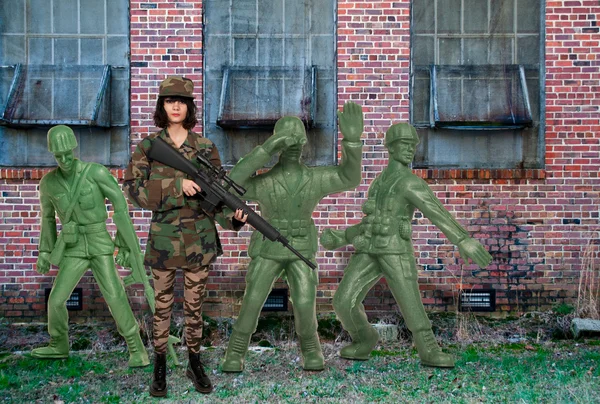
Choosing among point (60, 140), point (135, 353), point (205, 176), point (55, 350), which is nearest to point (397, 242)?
point (205, 176)

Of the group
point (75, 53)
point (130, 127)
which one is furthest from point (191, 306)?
point (75, 53)

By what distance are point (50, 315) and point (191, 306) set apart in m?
1.43

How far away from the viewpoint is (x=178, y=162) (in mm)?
4801

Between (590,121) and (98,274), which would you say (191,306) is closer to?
(98,274)

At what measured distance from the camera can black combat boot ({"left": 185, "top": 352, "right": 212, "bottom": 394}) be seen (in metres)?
5.10

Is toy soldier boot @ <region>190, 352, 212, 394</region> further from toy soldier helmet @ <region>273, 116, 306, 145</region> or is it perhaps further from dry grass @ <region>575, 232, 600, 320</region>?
dry grass @ <region>575, 232, 600, 320</region>

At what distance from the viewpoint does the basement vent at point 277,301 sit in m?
7.71

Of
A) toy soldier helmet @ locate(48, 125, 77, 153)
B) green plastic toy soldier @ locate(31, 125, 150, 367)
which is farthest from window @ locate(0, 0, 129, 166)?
toy soldier helmet @ locate(48, 125, 77, 153)

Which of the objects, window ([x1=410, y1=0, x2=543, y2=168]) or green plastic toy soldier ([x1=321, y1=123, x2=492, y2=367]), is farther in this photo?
window ([x1=410, y1=0, x2=543, y2=168])

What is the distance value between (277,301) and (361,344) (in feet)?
6.64

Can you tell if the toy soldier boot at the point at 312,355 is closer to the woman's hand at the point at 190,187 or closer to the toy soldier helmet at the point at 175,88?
the woman's hand at the point at 190,187

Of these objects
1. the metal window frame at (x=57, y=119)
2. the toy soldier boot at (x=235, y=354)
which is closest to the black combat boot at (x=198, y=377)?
the toy soldier boot at (x=235, y=354)

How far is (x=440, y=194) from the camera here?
25.1 feet

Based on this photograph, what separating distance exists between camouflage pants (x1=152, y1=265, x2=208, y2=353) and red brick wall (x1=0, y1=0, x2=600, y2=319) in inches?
104
